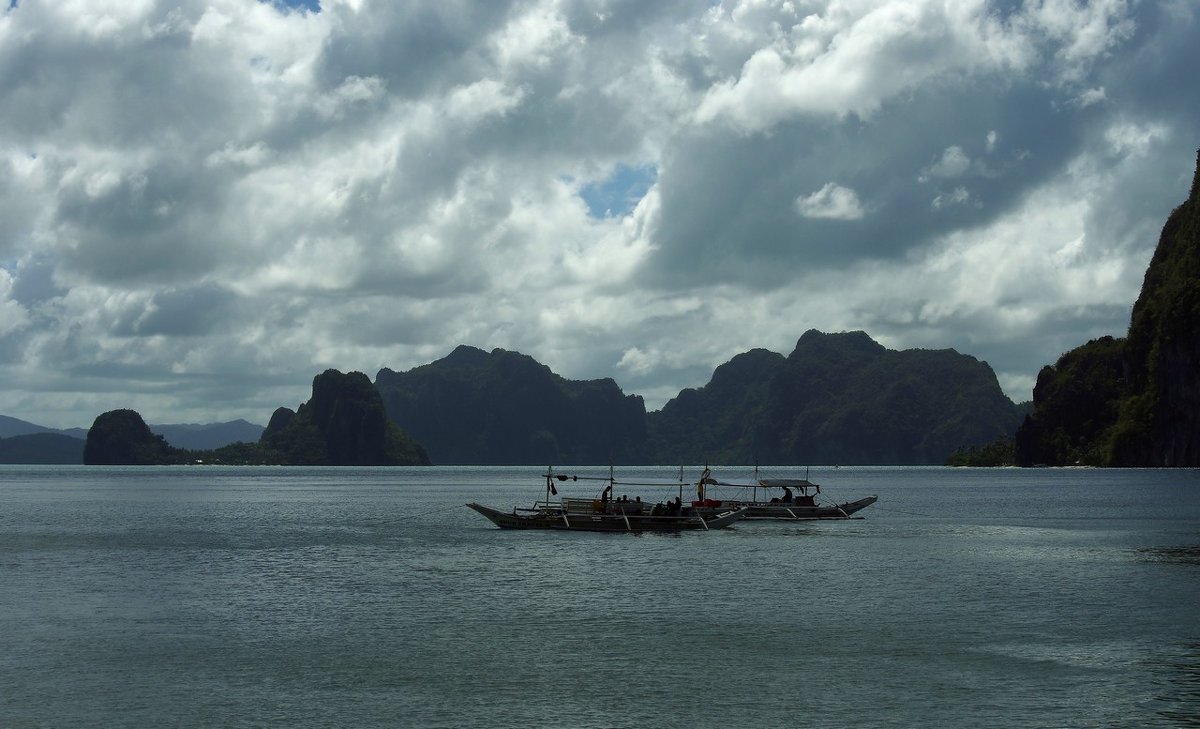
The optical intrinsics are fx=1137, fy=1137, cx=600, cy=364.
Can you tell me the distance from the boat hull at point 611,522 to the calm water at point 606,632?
17.5ft

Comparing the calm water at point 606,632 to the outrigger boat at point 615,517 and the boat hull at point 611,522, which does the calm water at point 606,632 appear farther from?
the outrigger boat at point 615,517

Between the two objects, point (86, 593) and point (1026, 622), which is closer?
point (1026, 622)

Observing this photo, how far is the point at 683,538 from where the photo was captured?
283ft

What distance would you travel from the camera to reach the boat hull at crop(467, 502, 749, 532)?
91188 mm

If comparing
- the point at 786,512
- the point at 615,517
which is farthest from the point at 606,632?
the point at 786,512

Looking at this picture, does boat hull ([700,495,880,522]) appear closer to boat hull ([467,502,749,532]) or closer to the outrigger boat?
the outrigger boat

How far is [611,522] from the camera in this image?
91.3m

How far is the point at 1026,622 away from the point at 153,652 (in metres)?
31.9

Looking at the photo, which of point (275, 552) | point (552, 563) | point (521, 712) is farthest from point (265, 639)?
point (275, 552)

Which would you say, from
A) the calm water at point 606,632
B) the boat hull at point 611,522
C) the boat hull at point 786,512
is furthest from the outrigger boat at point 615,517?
the boat hull at point 786,512

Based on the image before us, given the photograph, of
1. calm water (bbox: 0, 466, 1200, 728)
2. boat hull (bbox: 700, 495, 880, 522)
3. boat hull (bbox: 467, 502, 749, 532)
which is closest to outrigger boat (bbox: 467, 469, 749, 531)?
boat hull (bbox: 467, 502, 749, 532)

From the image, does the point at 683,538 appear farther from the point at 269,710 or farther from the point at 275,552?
the point at 269,710

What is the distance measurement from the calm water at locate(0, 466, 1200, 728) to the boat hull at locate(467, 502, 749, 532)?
5338 mm

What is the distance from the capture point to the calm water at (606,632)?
30.5 meters
